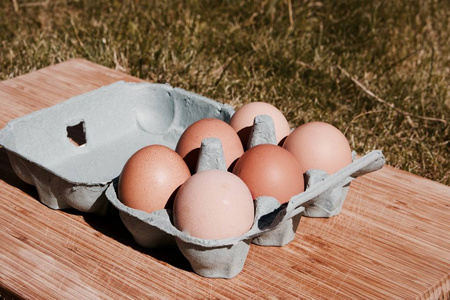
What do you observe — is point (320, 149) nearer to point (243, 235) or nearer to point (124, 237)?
point (243, 235)

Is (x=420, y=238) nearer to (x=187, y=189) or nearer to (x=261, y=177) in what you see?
(x=261, y=177)

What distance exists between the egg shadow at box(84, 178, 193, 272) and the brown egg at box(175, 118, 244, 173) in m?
0.22

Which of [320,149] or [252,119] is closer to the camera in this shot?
[320,149]

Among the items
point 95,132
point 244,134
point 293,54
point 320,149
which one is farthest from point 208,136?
point 293,54

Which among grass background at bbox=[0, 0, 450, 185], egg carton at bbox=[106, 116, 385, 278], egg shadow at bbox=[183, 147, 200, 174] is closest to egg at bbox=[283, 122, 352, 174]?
egg carton at bbox=[106, 116, 385, 278]

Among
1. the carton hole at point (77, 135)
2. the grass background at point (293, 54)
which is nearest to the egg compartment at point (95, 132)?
the carton hole at point (77, 135)

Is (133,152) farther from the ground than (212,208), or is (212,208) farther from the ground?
(212,208)

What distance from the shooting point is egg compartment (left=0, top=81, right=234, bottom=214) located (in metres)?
1.86

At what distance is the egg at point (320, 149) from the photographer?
5.90 ft

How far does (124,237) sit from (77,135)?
Result: 27.9 inches

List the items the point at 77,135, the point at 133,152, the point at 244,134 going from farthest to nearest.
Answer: the point at 77,135, the point at 133,152, the point at 244,134

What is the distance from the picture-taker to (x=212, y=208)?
59.1 inches

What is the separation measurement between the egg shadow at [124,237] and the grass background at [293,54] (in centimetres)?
110

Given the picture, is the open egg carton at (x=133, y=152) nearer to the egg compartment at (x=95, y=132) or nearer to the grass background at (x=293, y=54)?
the egg compartment at (x=95, y=132)
